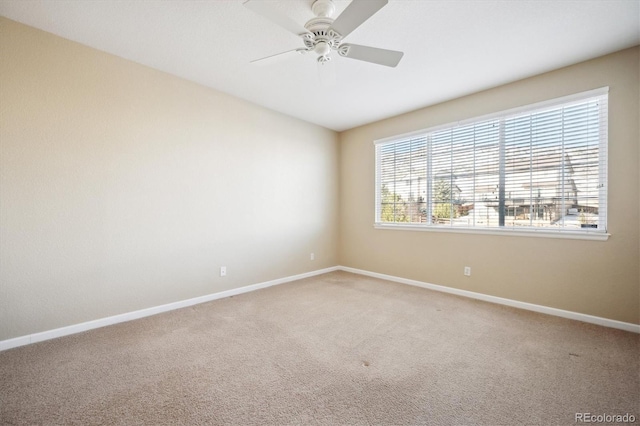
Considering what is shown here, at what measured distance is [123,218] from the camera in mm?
2752

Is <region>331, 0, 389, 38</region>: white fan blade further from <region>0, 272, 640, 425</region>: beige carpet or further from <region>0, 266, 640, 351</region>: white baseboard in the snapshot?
<region>0, 266, 640, 351</region>: white baseboard

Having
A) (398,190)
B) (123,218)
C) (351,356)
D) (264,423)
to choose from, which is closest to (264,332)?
(351,356)

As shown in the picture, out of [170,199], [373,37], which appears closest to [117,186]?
[170,199]

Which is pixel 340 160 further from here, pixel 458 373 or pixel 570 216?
pixel 458 373

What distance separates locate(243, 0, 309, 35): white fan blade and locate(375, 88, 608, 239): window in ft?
8.75

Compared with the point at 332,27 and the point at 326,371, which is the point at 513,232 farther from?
the point at 332,27

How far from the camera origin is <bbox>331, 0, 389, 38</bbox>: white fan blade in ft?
5.16

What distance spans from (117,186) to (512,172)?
4343 mm

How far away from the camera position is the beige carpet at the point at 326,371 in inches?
60.0

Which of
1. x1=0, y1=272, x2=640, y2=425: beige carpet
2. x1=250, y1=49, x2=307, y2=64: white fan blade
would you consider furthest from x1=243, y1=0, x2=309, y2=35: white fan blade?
x1=0, y1=272, x2=640, y2=425: beige carpet

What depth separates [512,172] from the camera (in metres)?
3.22

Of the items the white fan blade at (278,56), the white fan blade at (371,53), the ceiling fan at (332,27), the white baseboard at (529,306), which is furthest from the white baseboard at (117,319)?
the white fan blade at (371,53)

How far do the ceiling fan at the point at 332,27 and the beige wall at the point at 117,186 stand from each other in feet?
6.14

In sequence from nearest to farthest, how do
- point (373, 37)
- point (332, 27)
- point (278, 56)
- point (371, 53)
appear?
point (332, 27), point (371, 53), point (278, 56), point (373, 37)
